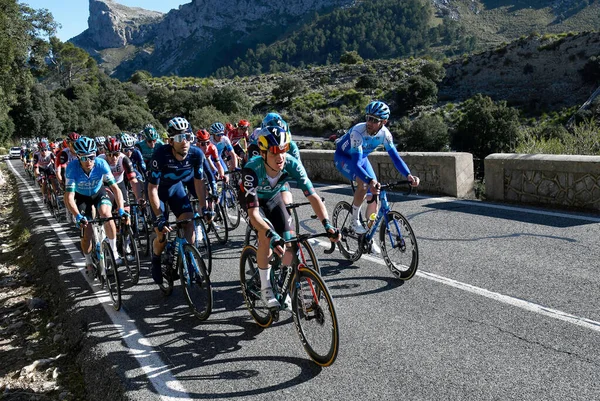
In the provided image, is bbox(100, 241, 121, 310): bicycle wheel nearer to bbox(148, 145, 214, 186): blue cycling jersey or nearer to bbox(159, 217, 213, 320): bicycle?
bbox(159, 217, 213, 320): bicycle

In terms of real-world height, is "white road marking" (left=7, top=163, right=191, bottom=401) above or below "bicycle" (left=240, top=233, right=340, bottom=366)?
below

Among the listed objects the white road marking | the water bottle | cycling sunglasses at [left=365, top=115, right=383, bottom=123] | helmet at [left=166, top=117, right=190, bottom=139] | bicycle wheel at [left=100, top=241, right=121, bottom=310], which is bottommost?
the white road marking

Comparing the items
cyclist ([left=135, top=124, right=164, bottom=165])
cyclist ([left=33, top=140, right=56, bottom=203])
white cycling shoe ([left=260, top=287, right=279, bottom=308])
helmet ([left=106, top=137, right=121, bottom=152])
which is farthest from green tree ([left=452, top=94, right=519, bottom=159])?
white cycling shoe ([left=260, top=287, right=279, bottom=308])

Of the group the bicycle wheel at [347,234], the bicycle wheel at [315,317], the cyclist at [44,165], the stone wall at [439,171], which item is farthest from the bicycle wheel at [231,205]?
the cyclist at [44,165]

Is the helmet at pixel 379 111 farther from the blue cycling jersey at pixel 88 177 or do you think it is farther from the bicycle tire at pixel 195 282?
the blue cycling jersey at pixel 88 177

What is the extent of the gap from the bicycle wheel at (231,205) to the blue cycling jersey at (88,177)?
3463 mm

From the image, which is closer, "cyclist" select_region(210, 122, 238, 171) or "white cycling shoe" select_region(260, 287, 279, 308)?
"white cycling shoe" select_region(260, 287, 279, 308)

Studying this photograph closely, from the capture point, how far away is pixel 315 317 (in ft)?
13.5

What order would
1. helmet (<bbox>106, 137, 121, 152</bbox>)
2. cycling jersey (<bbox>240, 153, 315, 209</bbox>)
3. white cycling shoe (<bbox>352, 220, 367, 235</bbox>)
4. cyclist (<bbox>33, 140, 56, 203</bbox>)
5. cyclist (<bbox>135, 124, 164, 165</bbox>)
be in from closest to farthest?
cycling jersey (<bbox>240, 153, 315, 209</bbox>) → white cycling shoe (<bbox>352, 220, 367, 235</bbox>) → helmet (<bbox>106, 137, 121, 152</bbox>) → cyclist (<bbox>135, 124, 164, 165</bbox>) → cyclist (<bbox>33, 140, 56, 203</bbox>)

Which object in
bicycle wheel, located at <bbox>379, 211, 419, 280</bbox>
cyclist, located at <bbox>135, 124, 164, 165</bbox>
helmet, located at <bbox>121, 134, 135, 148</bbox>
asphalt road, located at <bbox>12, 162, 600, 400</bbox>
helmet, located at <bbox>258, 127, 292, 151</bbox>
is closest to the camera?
asphalt road, located at <bbox>12, 162, 600, 400</bbox>

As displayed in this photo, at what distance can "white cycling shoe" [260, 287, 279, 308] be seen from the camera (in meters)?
4.52

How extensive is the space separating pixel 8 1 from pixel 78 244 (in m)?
17.1

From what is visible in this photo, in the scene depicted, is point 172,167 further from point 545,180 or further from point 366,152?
point 545,180

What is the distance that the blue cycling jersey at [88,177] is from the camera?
6668 mm
